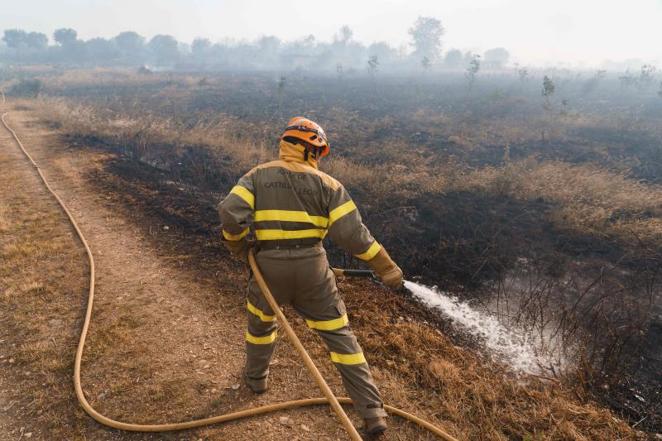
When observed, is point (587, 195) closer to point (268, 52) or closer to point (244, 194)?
point (244, 194)

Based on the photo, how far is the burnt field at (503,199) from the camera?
15.0 feet

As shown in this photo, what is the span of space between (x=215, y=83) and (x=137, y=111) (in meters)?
16.7

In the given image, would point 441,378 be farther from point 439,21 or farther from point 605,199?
point 439,21

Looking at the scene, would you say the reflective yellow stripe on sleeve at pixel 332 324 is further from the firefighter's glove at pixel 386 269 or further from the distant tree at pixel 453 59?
the distant tree at pixel 453 59

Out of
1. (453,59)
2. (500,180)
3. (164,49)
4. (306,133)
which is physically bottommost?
(500,180)

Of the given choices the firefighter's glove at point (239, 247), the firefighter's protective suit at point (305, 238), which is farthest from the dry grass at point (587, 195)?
the firefighter's glove at point (239, 247)

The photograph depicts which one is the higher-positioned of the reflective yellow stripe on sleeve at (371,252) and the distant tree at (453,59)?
the distant tree at (453,59)

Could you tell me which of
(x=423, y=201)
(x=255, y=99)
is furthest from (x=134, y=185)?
(x=255, y=99)

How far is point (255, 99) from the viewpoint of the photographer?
80.3 feet

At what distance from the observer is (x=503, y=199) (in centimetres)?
852

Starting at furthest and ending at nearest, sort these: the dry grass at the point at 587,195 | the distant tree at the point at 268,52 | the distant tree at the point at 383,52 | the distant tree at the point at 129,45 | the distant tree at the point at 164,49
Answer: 1. the distant tree at the point at 268,52
2. the distant tree at the point at 383,52
3. the distant tree at the point at 129,45
4. the distant tree at the point at 164,49
5. the dry grass at the point at 587,195

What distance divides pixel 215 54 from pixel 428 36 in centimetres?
5177

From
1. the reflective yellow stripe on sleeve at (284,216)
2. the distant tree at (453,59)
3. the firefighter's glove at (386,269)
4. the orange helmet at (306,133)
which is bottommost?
the firefighter's glove at (386,269)

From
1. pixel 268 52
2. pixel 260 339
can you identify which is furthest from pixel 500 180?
pixel 268 52
